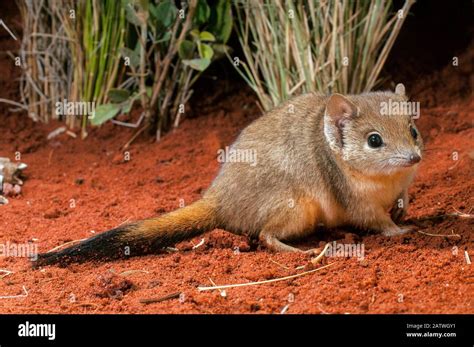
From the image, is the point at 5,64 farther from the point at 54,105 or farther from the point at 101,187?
the point at 101,187

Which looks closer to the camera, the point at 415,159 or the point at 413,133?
the point at 415,159

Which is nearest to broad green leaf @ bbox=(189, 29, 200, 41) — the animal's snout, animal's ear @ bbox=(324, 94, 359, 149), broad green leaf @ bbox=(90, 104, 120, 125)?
broad green leaf @ bbox=(90, 104, 120, 125)

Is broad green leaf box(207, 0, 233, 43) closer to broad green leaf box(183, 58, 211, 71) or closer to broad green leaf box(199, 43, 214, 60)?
broad green leaf box(199, 43, 214, 60)

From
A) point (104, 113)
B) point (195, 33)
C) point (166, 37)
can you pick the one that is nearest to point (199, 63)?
point (195, 33)

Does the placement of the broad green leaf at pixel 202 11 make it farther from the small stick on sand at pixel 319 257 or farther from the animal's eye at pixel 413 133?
the small stick on sand at pixel 319 257

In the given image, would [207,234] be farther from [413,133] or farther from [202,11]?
[202,11]
